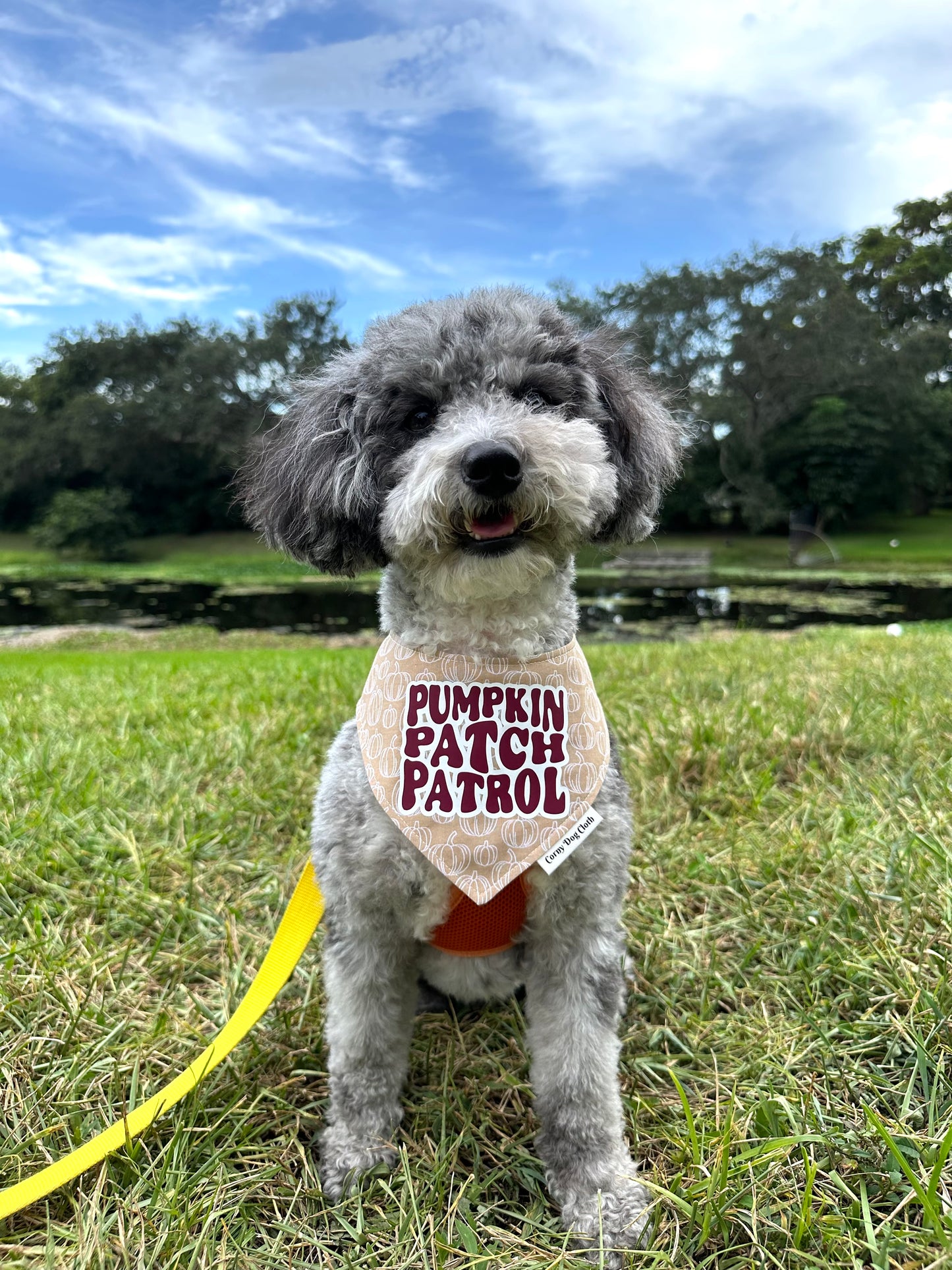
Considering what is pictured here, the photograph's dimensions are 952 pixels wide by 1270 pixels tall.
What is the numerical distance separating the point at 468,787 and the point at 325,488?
0.85 metres

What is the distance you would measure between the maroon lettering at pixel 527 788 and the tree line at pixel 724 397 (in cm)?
3161

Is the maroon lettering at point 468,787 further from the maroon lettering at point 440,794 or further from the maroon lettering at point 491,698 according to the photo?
the maroon lettering at point 491,698

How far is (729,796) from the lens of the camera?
129 inches

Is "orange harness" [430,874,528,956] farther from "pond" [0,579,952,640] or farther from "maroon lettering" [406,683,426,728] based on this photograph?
"pond" [0,579,952,640]

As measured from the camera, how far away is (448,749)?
1912 millimetres

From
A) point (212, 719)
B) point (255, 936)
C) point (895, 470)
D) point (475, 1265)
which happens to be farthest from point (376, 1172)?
point (895, 470)

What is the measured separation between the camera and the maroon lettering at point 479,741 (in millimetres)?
1916

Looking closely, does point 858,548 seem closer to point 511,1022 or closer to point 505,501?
point 511,1022

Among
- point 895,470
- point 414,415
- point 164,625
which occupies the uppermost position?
point 895,470

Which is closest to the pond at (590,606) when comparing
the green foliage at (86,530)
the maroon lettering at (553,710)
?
the green foliage at (86,530)

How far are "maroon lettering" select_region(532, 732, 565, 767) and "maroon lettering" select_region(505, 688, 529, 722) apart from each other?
49mm

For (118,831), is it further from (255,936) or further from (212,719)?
(212,719)

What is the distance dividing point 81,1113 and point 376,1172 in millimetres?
699

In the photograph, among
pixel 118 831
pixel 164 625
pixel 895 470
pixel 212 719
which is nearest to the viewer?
pixel 118 831
